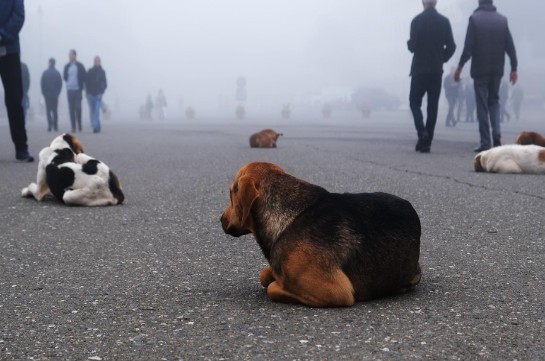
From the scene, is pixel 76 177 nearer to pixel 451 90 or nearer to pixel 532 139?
pixel 532 139

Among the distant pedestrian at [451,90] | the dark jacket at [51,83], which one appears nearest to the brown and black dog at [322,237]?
the dark jacket at [51,83]

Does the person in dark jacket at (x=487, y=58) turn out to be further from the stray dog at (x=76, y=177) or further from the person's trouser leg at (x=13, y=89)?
the stray dog at (x=76, y=177)

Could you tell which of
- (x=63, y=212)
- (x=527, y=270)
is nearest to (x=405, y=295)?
(x=527, y=270)

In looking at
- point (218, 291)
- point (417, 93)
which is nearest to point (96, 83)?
point (417, 93)

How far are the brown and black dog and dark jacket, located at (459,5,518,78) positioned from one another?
10.00 metres

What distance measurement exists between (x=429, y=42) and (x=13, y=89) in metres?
6.69

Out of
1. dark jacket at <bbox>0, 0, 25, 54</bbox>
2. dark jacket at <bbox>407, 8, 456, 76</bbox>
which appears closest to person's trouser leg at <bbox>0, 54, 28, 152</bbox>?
dark jacket at <bbox>0, 0, 25, 54</bbox>

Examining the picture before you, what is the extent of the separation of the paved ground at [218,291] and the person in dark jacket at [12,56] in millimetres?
3317

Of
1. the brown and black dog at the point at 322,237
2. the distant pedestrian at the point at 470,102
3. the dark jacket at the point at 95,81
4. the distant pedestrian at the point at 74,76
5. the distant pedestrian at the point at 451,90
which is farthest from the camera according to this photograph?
the distant pedestrian at the point at 470,102

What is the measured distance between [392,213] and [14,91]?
8547 millimetres

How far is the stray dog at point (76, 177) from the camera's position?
7301 mm

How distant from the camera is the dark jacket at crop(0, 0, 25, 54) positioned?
11023mm

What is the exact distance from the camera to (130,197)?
27.0 ft

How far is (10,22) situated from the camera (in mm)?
11062
